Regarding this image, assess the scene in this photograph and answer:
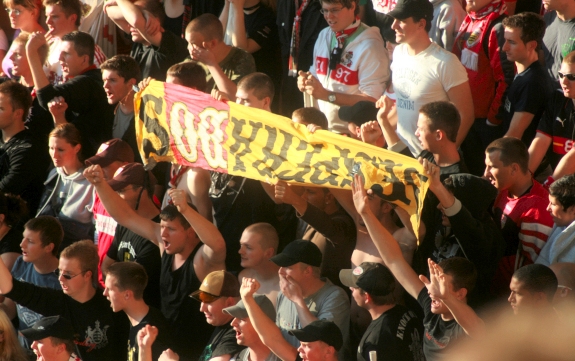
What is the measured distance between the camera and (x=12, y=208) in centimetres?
873

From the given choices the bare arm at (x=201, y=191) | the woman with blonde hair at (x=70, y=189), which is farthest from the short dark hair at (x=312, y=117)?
the woman with blonde hair at (x=70, y=189)

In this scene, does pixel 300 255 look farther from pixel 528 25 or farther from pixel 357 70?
pixel 528 25

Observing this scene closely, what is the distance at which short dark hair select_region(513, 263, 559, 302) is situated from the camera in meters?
5.85

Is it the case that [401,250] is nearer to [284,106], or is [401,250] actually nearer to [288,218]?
[288,218]

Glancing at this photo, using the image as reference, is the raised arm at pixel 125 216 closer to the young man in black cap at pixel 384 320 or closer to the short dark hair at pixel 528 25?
the young man in black cap at pixel 384 320

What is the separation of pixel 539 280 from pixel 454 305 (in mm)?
510

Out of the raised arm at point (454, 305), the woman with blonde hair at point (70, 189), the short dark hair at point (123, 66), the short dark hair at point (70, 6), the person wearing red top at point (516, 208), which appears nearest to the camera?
the raised arm at point (454, 305)

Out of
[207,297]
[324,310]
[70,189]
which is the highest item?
[324,310]

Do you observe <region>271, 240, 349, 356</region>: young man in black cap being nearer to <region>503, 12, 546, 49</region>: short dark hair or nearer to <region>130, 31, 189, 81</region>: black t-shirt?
<region>503, 12, 546, 49</region>: short dark hair

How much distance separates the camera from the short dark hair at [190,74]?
8.23 meters

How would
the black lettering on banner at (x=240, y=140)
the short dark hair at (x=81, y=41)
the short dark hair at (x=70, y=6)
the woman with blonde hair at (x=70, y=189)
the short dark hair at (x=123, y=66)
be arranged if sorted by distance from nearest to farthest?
the black lettering on banner at (x=240, y=140), the woman with blonde hair at (x=70, y=189), the short dark hair at (x=123, y=66), the short dark hair at (x=81, y=41), the short dark hair at (x=70, y=6)

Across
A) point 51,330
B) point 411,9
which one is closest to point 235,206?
point 51,330

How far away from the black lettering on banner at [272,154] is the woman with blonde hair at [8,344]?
7.08ft

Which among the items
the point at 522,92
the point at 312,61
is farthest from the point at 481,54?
the point at 312,61
